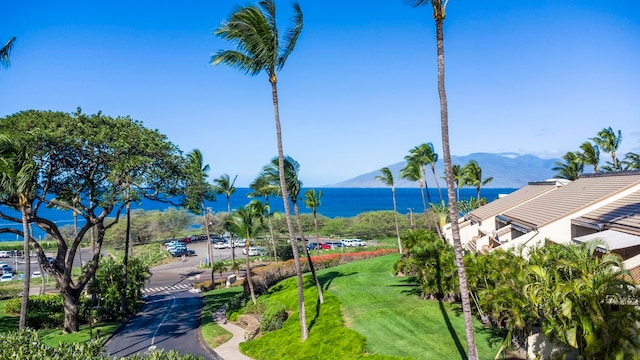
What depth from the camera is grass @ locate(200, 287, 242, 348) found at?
24186 millimetres

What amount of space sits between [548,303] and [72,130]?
84.0 ft

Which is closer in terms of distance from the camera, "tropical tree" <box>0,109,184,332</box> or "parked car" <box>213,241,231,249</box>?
"tropical tree" <box>0,109,184,332</box>

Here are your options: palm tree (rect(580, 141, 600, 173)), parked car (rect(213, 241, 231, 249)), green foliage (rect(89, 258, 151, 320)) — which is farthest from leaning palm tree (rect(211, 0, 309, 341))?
parked car (rect(213, 241, 231, 249))

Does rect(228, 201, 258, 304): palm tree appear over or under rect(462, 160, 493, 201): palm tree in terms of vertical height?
under

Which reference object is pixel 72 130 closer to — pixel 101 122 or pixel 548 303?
pixel 101 122

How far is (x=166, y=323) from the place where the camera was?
2883cm

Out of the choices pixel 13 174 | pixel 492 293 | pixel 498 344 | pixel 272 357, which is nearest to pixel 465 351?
pixel 498 344

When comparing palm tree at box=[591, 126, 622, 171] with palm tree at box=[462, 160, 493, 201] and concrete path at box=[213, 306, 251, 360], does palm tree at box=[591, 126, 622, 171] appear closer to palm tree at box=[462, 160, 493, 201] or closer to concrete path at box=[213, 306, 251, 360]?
palm tree at box=[462, 160, 493, 201]

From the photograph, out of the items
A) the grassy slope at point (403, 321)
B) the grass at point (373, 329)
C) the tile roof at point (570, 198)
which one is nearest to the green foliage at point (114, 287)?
the grass at point (373, 329)

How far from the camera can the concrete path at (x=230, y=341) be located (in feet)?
69.3

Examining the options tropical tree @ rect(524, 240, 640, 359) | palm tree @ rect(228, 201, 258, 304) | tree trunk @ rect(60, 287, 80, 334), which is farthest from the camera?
palm tree @ rect(228, 201, 258, 304)

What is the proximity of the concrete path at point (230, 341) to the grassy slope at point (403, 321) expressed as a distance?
19.7 ft

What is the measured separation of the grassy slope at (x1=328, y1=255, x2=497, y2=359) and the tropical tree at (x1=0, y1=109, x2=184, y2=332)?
46.6 feet

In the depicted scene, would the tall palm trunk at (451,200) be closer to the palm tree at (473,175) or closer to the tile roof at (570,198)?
the tile roof at (570,198)
